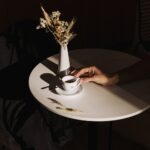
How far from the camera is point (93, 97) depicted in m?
1.79

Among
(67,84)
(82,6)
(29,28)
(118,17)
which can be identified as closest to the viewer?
(67,84)

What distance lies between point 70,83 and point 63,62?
143 mm

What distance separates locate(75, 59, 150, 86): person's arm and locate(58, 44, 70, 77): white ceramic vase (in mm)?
61

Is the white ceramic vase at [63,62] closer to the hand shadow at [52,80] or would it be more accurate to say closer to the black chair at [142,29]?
the hand shadow at [52,80]

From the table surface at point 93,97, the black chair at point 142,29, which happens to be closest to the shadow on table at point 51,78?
the table surface at point 93,97

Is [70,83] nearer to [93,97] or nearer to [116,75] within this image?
[93,97]

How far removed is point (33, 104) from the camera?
2078 mm

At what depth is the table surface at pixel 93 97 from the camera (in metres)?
1.66

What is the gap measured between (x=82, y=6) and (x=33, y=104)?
1327mm

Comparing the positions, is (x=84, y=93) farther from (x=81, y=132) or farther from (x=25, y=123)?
(x=81, y=132)

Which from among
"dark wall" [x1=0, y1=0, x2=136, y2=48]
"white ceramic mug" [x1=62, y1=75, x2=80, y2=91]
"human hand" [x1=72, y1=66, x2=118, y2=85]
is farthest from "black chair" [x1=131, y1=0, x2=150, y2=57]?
"white ceramic mug" [x1=62, y1=75, x2=80, y2=91]

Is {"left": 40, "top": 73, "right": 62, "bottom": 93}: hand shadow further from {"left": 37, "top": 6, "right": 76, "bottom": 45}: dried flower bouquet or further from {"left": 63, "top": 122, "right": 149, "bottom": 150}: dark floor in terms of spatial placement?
{"left": 63, "top": 122, "right": 149, "bottom": 150}: dark floor

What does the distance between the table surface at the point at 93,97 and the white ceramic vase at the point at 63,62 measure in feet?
0.23

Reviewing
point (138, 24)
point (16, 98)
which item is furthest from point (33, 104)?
point (138, 24)
